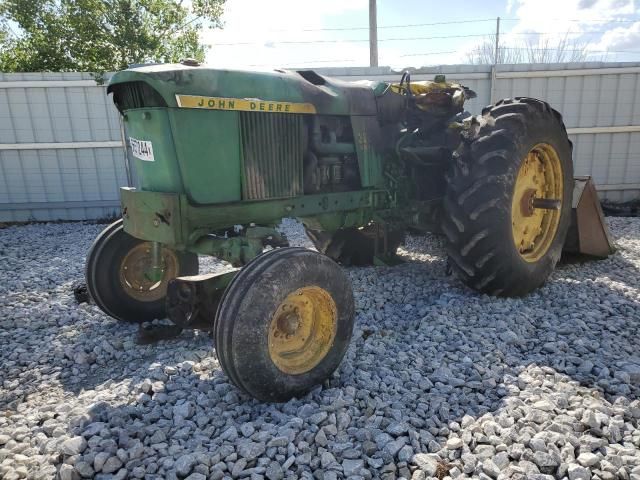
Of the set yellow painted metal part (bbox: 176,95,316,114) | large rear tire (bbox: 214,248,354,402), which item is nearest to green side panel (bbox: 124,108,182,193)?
yellow painted metal part (bbox: 176,95,316,114)

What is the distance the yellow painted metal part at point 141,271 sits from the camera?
3.69 metres

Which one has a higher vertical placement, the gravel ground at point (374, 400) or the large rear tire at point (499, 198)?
the large rear tire at point (499, 198)

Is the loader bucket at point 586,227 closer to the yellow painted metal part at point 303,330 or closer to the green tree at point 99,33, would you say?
the yellow painted metal part at point 303,330

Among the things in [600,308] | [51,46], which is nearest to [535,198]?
[600,308]

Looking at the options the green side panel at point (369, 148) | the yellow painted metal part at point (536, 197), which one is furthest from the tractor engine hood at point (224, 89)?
the yellow painted metal part at point (536, 197)

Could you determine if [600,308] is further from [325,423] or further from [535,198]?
[325,423]

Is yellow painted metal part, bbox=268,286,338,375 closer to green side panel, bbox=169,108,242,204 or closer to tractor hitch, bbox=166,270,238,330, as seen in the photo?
tractor hitch, bbox=166,270,238,330

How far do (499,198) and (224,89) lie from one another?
2138 mm

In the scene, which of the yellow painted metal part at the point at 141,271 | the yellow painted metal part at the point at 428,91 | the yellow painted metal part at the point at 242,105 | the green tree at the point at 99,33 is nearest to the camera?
the yellow painted metal part at the point at 242,105

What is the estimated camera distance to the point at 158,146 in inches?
108

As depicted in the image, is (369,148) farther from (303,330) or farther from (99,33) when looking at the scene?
(99,33)

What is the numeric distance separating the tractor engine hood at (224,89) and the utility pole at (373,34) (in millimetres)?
7978

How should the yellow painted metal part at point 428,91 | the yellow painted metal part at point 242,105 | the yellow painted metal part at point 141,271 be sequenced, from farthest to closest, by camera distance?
1. the yellow painted metal part at point 428,91
2. the yellow painted metal part at point 141,271
3. the yellow painted metal part at point 242,105

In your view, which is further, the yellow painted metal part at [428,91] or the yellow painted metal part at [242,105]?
the yellow painted metal part at [428,91]
